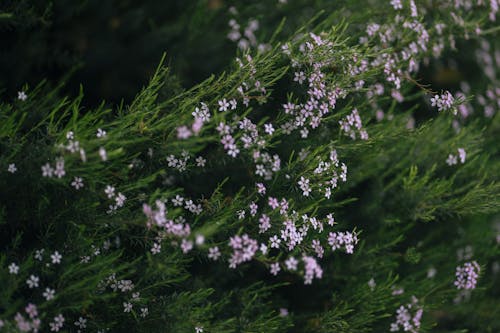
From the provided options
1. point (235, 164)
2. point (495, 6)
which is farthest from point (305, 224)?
point (495, 6)

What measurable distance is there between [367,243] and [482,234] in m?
0.58

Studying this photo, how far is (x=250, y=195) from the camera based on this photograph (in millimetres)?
1831

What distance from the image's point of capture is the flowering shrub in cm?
162

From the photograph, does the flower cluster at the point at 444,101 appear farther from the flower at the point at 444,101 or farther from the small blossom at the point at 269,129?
the small blossom at the point at 269,129

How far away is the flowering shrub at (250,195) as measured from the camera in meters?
1.62

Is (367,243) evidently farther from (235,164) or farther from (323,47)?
(323,47)

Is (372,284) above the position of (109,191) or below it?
below

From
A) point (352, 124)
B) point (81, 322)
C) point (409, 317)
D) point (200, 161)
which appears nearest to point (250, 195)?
point (200, 161)

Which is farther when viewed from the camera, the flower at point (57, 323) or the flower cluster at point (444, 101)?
the flower cluster at point (444, 101)

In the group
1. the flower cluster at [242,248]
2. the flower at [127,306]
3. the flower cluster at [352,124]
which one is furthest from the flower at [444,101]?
the flower at [127,306]

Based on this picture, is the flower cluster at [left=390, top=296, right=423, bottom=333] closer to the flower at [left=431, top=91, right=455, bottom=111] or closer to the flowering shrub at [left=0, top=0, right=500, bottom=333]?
the flowering shrub at [left=0, top=0, right=500, bottom=333]

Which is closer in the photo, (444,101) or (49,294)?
(49,294)

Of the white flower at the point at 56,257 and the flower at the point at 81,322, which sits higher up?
the white flower at the point at 56,257

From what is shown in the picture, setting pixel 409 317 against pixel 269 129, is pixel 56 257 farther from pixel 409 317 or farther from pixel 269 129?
pixel 409 317
